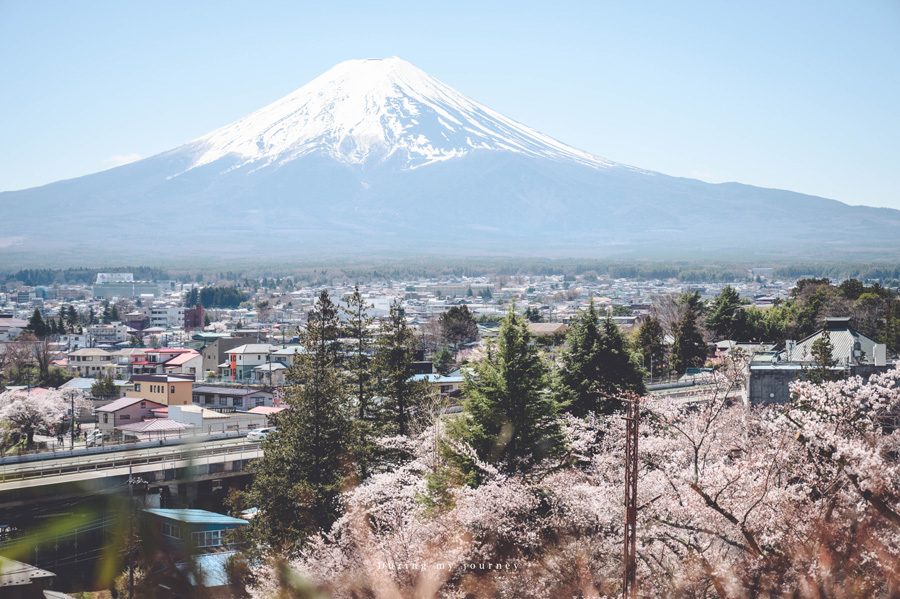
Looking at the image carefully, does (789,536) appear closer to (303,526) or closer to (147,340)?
(303,526)

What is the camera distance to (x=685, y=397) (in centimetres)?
2853

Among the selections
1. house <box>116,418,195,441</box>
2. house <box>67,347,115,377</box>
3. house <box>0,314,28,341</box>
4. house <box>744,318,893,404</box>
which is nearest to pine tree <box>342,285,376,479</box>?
house <box>744,318,893,404</box>

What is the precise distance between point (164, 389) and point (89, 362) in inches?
570

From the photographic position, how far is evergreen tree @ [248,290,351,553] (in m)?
16.1

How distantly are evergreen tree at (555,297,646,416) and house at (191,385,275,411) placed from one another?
18797mm

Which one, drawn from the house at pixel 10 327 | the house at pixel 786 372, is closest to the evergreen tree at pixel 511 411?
the house at pixel 786 372

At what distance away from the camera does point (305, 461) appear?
17062 mm

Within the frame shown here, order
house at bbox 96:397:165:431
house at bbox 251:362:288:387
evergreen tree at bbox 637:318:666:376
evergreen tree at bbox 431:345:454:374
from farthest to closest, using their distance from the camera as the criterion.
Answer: evergreen tree at bbox 431:345:454:374 < house at bbox 251:362:288:387 < evergreen tree at bbox 637:318:666:376 < house at bbox 96:397:165:431

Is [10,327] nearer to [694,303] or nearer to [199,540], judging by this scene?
[694,303]

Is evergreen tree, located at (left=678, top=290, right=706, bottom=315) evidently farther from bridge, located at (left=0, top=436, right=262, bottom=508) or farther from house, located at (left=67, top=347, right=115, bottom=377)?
house, located at (left=67, top=347, right=115, bottom=377)

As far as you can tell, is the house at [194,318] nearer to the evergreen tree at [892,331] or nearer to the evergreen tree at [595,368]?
the evergreen tree at [892,331]

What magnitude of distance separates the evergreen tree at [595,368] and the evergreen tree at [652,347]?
60.7 feet

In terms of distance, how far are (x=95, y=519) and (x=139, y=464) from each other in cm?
287

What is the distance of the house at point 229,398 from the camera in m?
36.1
